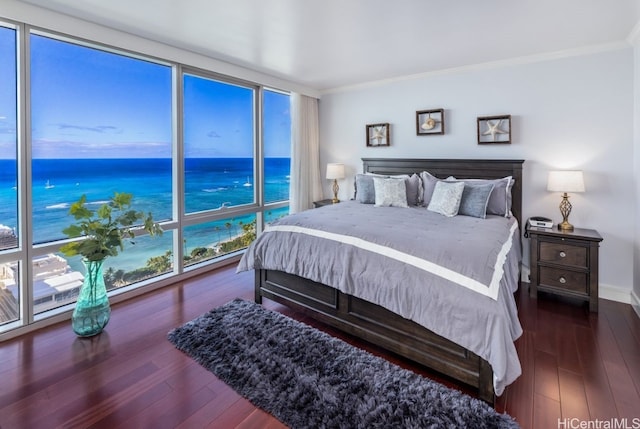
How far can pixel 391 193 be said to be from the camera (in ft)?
12.5

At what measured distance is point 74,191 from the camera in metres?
3.06

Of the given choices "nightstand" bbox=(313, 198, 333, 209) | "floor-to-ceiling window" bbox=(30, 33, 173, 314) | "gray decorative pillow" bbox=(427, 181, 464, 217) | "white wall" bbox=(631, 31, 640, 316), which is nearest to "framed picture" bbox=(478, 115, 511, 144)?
"gray decorative pillow" bbox=(427, 181, 464, 217)

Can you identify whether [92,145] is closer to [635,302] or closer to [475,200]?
[475,200]

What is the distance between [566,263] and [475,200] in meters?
1.00

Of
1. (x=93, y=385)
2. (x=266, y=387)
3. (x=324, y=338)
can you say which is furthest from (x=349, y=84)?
(x=93, y=385)

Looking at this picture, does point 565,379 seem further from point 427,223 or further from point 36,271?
point 36,271

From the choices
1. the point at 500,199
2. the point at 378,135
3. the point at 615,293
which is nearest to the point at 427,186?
the point at 500,199

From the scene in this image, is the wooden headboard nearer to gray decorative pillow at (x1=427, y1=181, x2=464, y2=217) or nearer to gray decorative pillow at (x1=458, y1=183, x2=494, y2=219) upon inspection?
gray decorative pillow at (x1=458, y1=183, x2=494, y2=219)

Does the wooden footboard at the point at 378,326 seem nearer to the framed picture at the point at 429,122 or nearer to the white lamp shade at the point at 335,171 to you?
the white lamp shade at the point at 335,171

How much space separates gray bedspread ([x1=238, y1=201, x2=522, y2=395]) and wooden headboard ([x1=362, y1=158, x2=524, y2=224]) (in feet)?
2.00

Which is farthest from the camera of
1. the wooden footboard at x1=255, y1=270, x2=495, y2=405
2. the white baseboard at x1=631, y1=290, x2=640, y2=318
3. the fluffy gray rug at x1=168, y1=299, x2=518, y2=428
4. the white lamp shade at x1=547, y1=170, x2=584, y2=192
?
the white lamp shade at x1=547, y1=170, x2=584, y2=192

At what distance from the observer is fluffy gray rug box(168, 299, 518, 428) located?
5.59 feet

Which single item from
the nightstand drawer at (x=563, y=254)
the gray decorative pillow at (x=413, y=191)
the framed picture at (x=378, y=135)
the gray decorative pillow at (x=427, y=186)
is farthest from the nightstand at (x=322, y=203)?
the nightstand drawer at (x=563, y=254)

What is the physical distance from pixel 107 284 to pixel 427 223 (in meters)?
3.22
